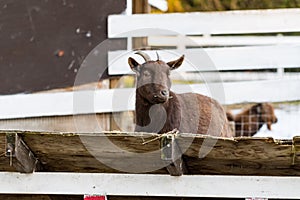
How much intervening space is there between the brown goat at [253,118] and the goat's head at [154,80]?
6.38 metres

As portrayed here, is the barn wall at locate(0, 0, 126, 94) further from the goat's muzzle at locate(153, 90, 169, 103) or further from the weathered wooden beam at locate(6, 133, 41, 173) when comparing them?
the weathered wooden beam at locate(6, 133, 41, 173)

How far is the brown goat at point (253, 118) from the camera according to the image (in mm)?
14109

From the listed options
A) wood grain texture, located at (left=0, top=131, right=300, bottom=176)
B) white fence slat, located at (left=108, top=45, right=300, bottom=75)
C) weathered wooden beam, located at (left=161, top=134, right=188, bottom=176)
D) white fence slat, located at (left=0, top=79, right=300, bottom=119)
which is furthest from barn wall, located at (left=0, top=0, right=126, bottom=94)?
weathered wooden beam, located at (left=161, top=134, right=188, bottom=176)

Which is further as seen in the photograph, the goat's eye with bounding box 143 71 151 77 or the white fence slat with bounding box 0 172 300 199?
the goat's eye with bounding box 143 71 151 77

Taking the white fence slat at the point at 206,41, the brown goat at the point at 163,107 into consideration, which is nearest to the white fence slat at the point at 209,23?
the brown goat at the point at 163,107

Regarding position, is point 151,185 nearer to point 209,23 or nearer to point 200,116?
point 200,116

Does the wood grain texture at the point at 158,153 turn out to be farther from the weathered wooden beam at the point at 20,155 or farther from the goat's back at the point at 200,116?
the goat's back at the point at 200,116

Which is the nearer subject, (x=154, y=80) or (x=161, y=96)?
(x=161, y=96)

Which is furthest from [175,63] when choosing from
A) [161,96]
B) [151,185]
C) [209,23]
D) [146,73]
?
[151,185]

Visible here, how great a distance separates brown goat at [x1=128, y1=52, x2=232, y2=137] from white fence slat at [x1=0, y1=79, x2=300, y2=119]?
4.25ft

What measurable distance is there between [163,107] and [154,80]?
0.90 ft

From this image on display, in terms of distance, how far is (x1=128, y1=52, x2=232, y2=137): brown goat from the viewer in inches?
289

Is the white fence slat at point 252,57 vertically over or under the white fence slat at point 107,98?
over

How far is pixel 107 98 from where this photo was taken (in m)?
9.03
